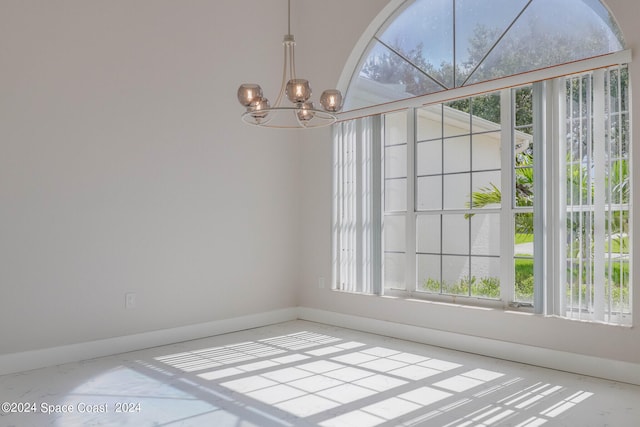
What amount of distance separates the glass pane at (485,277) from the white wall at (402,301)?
0.18 meters

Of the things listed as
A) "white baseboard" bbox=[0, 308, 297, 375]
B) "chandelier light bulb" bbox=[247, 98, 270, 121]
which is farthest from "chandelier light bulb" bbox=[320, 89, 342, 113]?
"white baseboard" bbox=[0, 308, 297, 375]

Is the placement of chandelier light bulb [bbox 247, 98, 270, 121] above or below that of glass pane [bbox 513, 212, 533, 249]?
above

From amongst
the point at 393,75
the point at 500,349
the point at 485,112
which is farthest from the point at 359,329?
the point at 393,75

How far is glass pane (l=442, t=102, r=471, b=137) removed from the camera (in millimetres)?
4523

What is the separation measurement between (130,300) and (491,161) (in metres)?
3.31

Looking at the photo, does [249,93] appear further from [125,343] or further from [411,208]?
[125,343]

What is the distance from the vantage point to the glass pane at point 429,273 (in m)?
4.72

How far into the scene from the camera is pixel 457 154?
4582 millimetres

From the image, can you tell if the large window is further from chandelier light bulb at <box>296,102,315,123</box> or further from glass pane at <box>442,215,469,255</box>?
chandelier light bulb at <box>296,102,315,123</box>

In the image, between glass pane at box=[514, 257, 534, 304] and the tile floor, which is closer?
the tile floor

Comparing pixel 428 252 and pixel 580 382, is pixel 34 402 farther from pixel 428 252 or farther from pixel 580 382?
pixel 580 382

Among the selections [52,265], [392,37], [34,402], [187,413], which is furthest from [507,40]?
[34,402]

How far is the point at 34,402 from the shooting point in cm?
319

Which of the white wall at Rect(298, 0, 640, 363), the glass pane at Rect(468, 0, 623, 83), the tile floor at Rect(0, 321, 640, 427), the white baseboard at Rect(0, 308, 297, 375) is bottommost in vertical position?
the tile floor at Rect(0, 321, 640, 427)
